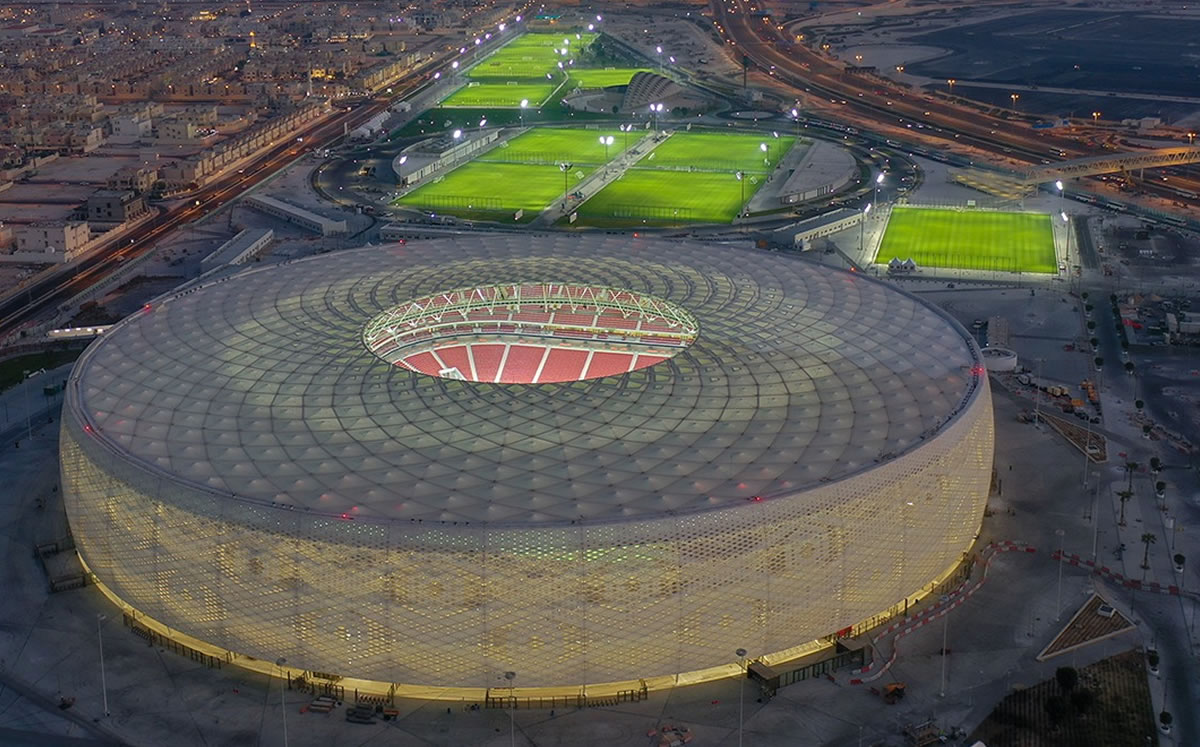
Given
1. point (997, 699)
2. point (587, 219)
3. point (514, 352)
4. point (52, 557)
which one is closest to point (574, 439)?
point (514, 352)

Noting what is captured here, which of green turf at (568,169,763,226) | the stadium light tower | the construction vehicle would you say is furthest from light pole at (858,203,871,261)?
the construction vehicle

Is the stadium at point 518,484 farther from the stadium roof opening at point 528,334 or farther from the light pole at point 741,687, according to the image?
the light pole at point 741,687

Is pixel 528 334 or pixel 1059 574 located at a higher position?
pixel 528 334

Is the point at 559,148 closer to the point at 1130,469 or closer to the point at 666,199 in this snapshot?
the point at 666,199

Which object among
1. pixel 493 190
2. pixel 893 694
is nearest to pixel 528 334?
pixel 893 694

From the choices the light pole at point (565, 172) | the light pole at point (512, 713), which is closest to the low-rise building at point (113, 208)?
the light pole at point (565, 172)

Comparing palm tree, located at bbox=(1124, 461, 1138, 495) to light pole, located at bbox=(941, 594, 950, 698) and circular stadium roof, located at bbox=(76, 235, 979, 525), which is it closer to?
circular stadium roof, located at bbox=(76, 235, 979, 525)

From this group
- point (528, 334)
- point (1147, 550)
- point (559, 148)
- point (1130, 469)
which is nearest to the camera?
point (1147, 550)
